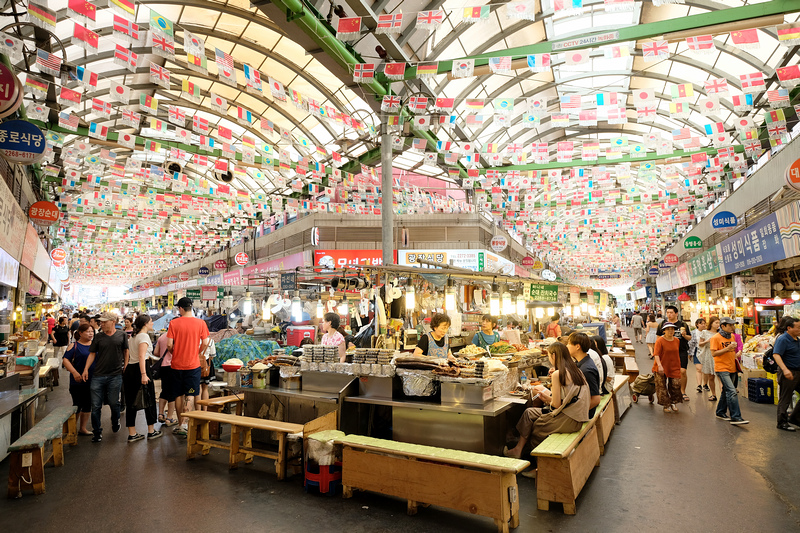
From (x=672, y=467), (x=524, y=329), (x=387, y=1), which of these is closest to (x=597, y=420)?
(x=672, y=467)

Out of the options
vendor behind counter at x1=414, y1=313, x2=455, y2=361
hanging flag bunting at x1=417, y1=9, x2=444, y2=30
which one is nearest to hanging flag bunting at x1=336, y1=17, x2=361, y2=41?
hanging flag bunting at x1=417, y1=9, x2=444, y2=30

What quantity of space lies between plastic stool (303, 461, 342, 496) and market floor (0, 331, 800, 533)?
14 cm

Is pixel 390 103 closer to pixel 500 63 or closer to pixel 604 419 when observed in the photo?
pixel 500 63

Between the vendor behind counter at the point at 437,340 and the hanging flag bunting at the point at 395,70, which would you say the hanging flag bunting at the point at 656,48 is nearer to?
the hanging flag bunting at the point at 395,70

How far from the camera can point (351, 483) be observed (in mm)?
5102

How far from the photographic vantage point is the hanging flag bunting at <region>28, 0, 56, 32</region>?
18.4 ft

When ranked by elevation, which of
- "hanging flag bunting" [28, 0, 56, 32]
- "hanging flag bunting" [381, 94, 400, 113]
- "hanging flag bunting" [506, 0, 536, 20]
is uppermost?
"hanging flag bunting" [381, 94, 400, 113]

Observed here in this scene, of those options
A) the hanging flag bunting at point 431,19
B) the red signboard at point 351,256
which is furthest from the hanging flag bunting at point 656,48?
the red signboard at point 351,256

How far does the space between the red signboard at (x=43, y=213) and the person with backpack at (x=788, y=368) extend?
17797 millimetres

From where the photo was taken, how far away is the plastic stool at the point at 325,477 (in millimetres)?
5176

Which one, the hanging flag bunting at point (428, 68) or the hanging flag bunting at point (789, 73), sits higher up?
the hanging flag bunting at point (428, 68)

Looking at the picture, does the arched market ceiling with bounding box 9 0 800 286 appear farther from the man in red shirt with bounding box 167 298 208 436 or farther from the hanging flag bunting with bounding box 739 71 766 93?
the man in red shirt with bounding box 167 298 208 436

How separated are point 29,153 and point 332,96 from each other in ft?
25.4

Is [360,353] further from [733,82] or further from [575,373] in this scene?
[733,82]
